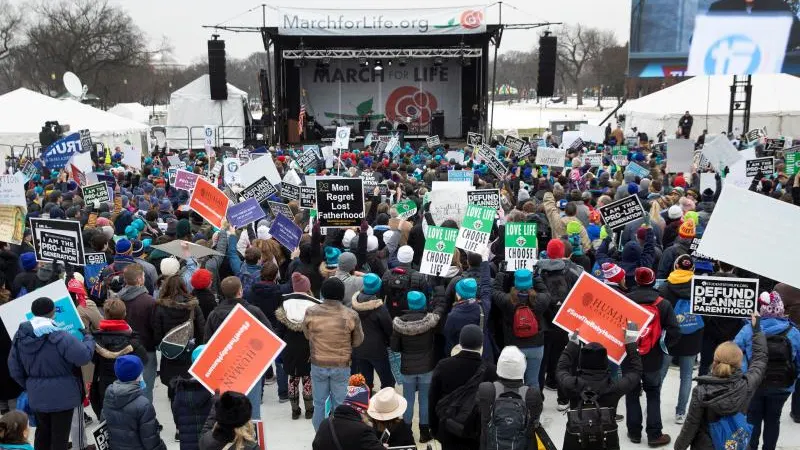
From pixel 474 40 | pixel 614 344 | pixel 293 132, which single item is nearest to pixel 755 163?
pixel 614 344

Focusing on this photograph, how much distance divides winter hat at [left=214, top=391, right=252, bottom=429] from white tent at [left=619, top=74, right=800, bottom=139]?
29156 mm

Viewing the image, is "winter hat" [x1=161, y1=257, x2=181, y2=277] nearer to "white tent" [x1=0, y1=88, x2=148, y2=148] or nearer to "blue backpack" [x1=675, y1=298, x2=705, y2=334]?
"blue backpack" [x1=675, y1=298, x2=705, y2=334]

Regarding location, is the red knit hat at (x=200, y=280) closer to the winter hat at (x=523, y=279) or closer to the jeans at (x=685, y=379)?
the winter hat at (x=523, y=279)

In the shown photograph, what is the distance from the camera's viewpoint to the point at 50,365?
5395 millimetres

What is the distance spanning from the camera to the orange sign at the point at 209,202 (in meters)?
8.74

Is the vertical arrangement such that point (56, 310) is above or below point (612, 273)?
below

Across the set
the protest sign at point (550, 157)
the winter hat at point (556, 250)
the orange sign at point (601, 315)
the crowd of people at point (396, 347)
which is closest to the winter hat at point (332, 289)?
the crowd of people at point (396, 347)

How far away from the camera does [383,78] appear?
33.0 metres

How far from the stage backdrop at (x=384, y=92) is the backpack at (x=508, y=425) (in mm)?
28959

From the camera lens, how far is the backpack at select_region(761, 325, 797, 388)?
5.45 metres

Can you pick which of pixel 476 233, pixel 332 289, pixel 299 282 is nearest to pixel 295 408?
pixel 299 282

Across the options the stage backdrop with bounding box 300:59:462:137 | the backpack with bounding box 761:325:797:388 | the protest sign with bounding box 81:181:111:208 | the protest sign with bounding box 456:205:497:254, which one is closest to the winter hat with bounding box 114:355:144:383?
the protest sign with bounding box 456:205:497:254

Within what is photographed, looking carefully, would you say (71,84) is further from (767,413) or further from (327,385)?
(767,413)

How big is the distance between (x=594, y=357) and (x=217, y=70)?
26.7 meters
